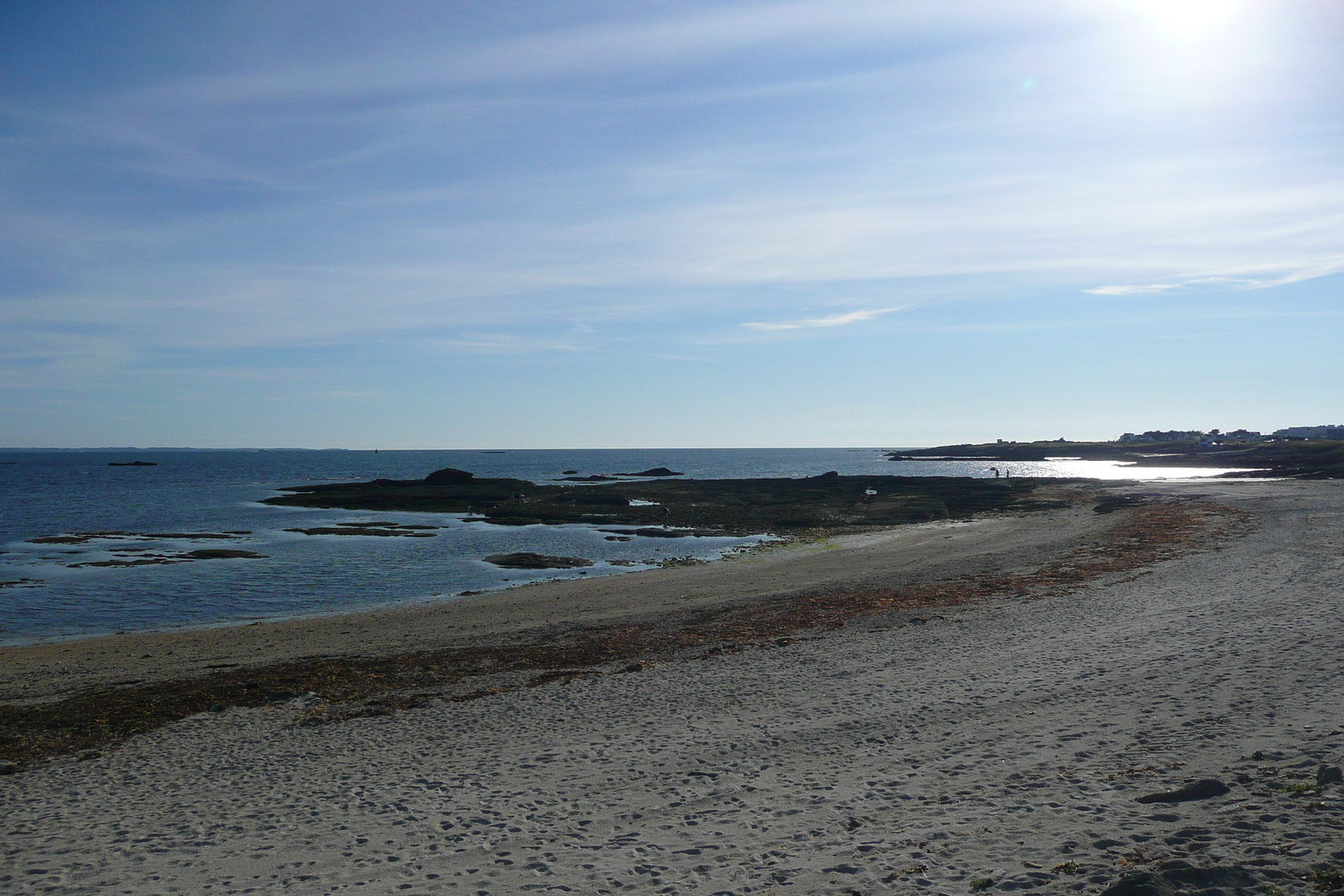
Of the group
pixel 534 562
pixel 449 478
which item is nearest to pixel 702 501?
pixel 534 562

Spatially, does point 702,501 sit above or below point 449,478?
below

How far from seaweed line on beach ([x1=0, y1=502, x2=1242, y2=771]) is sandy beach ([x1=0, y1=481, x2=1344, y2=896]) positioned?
49 centimetres

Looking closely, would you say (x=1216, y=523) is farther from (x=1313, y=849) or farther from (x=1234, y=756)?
(x=1313, y=849)

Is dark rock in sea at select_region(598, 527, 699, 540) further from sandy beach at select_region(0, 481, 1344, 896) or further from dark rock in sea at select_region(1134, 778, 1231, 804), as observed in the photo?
dark rock in sea at select_region(1134, 778, 1231, 804)

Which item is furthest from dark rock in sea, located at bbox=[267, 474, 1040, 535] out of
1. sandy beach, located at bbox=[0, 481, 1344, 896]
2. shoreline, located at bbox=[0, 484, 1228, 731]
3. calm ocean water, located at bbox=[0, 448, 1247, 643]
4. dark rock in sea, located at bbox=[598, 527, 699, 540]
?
sandy beach, located at bbox=[0, 481, 1344, 896]

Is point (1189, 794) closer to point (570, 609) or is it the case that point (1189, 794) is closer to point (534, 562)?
point (570, 609)

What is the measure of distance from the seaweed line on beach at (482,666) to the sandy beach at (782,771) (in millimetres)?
486

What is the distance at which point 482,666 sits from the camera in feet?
63.2

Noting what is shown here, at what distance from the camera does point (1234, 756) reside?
10.2 metres

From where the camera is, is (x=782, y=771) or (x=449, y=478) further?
(x=449, y=478)

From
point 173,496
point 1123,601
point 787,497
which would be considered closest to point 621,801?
point 1123,601

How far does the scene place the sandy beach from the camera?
8438 mm

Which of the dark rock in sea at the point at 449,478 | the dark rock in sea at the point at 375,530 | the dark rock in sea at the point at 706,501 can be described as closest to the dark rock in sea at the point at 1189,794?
the dark rock in sea at the point at 706,501

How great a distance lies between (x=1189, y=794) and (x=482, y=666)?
14.2m
